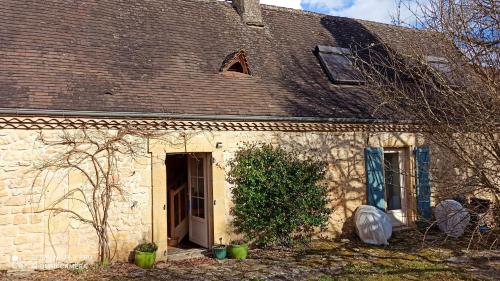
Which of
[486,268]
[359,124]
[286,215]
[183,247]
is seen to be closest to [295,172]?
[286,215]

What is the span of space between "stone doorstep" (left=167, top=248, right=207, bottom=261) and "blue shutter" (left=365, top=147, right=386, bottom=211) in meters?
4.22

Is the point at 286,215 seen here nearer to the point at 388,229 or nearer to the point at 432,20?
the point at 388,229

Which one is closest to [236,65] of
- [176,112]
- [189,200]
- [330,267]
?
[176,112]

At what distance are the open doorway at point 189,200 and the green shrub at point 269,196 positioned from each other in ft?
2.07

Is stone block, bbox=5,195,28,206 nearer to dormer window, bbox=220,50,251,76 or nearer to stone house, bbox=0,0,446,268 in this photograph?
stone house, bbox=0,0,446,268

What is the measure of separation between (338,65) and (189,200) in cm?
548

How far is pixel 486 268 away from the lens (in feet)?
25.3

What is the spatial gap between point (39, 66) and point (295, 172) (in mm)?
5502

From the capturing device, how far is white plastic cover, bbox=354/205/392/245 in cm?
970

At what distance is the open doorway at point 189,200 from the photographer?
9.35 metres

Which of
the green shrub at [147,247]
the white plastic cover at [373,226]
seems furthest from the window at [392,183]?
the green shrub at [147,247]

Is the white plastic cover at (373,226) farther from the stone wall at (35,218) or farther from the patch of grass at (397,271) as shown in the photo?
the stone wall at (35,218)

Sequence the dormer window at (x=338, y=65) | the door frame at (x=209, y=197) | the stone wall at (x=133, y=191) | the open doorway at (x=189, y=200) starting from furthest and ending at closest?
the dormer window at (x=338, y=65) → the open doorway at (x=189, y=200) → the door frame at (x=209, y=197) → the stone wall at (x=133, y=191)

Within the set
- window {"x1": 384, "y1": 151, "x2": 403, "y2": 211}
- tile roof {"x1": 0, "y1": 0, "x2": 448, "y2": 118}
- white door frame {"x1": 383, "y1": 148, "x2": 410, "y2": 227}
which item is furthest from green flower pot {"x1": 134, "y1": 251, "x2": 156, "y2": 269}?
window {"x1": 384, "y1": 151, "x2": 403, "y2": 211}
